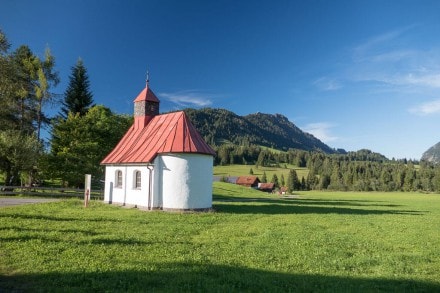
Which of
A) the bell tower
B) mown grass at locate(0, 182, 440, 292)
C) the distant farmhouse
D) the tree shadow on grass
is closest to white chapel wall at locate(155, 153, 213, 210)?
mown grass at locate(0, 182, 440, 292)

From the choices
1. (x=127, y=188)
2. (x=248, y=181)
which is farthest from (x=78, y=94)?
(x=248, y=181)

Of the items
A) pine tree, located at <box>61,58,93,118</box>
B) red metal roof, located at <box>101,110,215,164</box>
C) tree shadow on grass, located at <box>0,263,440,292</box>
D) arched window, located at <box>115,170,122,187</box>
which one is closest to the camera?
tree shadow on grass, located at <box>0,263,440,292</box>

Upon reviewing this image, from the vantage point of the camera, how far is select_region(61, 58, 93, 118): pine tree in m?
47.5

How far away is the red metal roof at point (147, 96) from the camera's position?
107 ft

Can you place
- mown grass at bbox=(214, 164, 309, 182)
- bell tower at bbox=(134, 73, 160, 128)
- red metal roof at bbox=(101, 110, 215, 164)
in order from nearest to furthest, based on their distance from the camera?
red metal roof at bbox=(101, 110, 215, 164) → bell tower at bbox=(134, 73, 160, 128) → mown grass at bbox=(214, 164, 309, 182)

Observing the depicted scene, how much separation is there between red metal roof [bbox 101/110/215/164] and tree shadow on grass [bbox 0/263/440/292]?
52.4ft

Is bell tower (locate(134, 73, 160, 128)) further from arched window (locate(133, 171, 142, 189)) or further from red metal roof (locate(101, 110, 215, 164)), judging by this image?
arched window (locate(133, 171, 142, 189))

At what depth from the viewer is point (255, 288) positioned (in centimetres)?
832

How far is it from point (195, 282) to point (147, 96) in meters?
26.0

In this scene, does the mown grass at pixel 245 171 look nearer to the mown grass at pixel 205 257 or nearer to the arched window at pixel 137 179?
the arched window at pixel 137 179

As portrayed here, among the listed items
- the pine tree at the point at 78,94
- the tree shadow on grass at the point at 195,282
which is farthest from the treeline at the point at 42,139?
the tree shadow on grass at the point at 195,282

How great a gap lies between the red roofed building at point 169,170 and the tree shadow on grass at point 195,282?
15.4 metres

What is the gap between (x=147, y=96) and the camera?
3266 centimetres

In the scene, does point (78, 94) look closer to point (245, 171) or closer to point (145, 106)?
point (145, 106)
